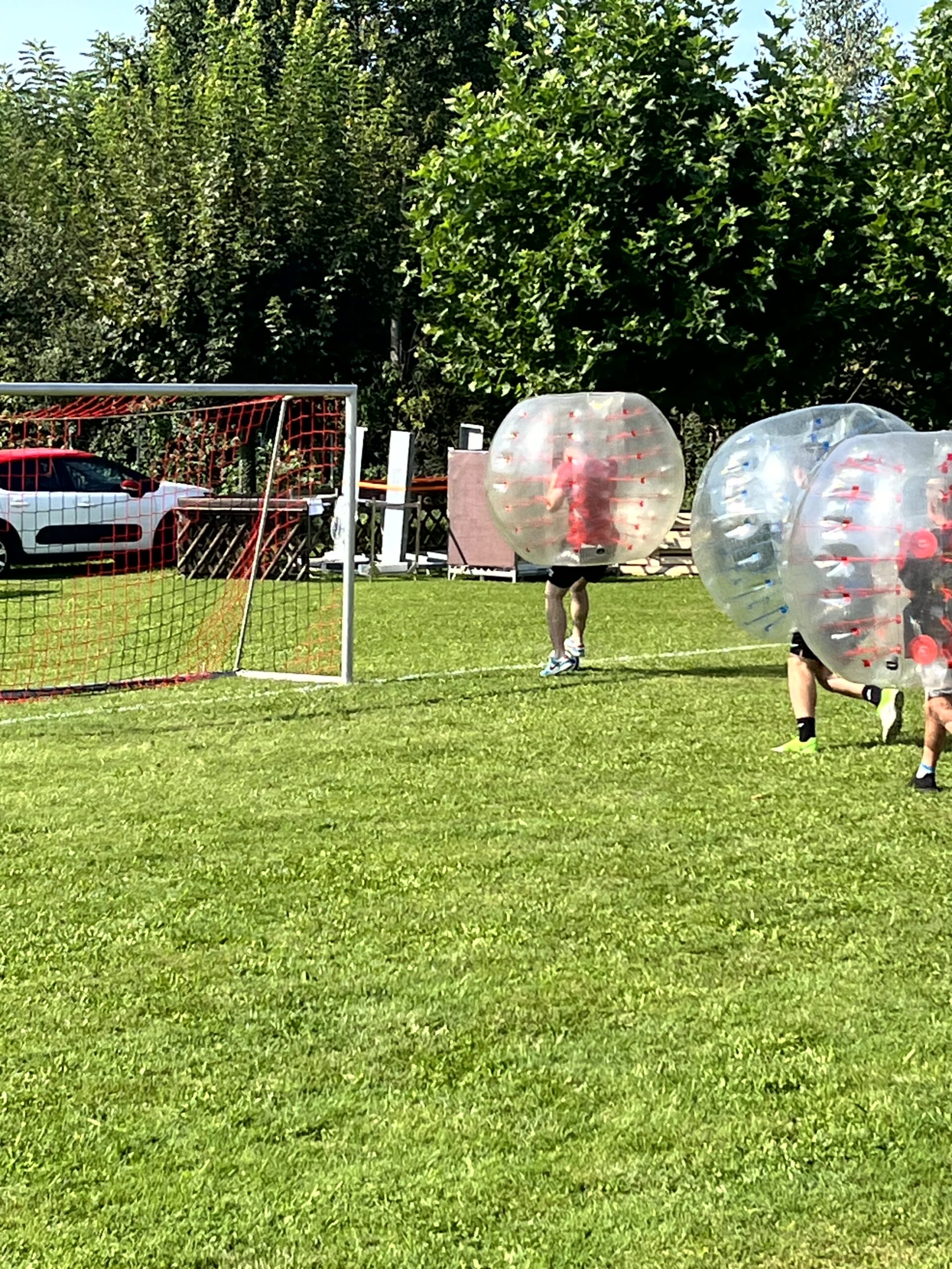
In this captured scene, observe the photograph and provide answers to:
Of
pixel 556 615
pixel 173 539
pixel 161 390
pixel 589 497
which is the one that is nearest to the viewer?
Result: pixel 161 390

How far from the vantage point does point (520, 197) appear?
2397 cm

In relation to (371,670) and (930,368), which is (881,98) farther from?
(371,670)

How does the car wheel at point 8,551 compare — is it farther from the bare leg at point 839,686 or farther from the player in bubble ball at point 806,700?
the player in bubble ball at point 806,700

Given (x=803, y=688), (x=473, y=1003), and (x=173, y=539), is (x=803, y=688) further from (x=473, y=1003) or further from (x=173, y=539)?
(x=173, y=539)

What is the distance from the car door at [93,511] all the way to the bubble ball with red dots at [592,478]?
366 inches

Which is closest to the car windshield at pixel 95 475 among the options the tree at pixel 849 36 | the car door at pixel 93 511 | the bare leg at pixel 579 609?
the car door at pixel 93 511

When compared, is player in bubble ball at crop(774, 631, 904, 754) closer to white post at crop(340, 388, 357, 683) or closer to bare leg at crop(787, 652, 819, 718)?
bare leg at crop(787, 652, 819, 718)

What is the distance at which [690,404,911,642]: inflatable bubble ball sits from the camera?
9766 mm

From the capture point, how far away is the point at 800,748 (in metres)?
9.62

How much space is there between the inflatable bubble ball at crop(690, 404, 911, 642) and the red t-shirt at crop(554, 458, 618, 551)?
156cm

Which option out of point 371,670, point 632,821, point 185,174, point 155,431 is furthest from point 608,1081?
point 185,174

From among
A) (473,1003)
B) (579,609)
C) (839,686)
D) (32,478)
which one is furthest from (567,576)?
(32,478)

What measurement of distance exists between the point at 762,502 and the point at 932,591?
2664 mm

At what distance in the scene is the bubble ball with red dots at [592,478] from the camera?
1175 centimetres
